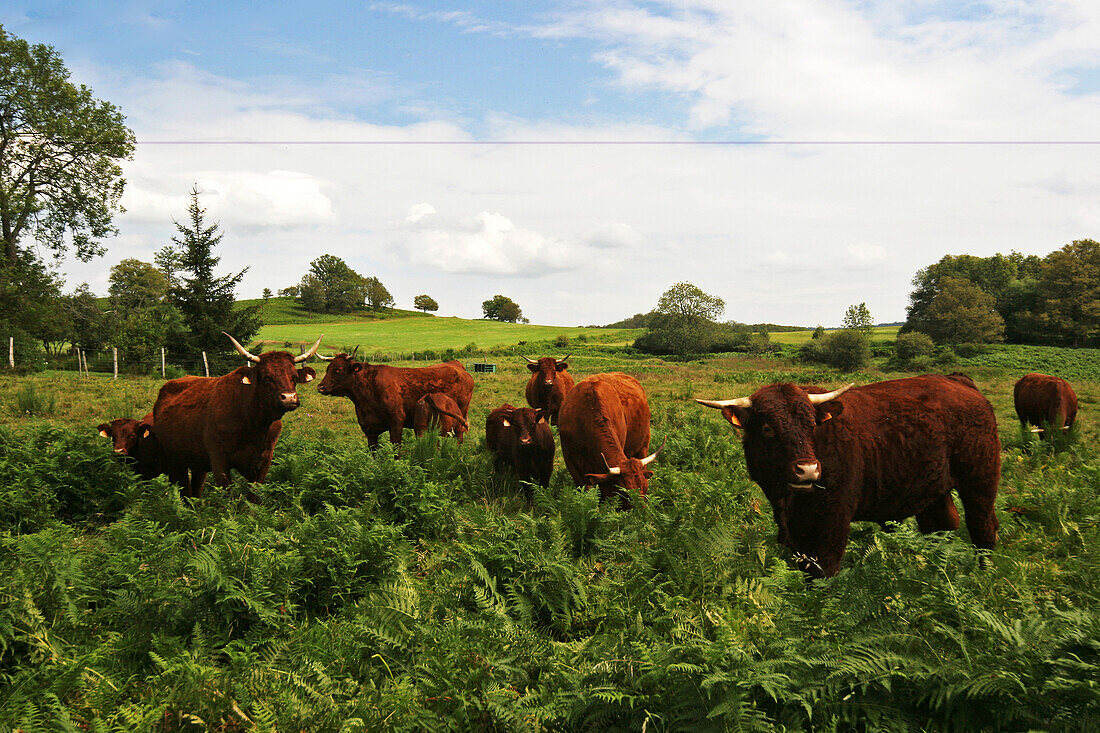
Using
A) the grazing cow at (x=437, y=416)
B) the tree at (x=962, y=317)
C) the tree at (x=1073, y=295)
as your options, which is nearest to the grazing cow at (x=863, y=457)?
the grazing cow at (x=437, y=416)

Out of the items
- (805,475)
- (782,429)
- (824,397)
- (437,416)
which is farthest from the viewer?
(437,416)

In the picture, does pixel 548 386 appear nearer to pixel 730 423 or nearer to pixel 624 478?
pixel 624 478

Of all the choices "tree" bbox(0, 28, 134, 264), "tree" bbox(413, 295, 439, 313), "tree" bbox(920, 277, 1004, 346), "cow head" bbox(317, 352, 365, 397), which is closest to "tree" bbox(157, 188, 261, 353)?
"tree" bbox(0, 28, 134, 264)

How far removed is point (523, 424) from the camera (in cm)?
962

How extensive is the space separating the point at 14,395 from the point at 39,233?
26337 mm

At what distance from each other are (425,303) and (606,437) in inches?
4422

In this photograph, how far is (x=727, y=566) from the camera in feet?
16.1

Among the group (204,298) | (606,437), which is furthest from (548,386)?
(204,298)

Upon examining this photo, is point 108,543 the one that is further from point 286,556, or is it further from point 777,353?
point 777,353

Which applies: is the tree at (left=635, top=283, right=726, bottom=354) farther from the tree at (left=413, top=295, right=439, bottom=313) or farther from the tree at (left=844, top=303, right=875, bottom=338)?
the tree at (left=413, top=295, right=439, bottom=313)

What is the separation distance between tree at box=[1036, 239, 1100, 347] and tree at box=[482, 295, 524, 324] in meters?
81.5

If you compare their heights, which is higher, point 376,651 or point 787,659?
point 787,659

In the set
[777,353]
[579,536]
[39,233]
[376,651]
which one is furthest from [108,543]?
[777,353]

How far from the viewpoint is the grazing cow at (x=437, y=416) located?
11.9 m
